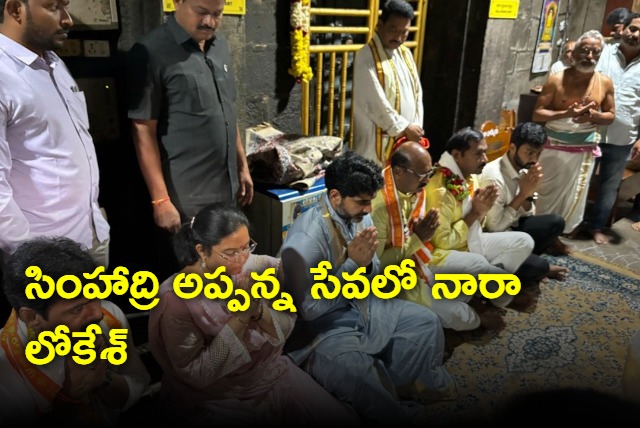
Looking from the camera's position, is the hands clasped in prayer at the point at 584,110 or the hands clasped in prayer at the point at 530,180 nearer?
the hands clasped in prayer at the point at 530,180

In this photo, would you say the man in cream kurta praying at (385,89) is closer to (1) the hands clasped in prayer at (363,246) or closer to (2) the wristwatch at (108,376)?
(1) the hands clasped in prayer at (363,246)

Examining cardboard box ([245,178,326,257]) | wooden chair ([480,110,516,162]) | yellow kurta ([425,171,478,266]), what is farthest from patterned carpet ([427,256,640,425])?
wooden chair ([480,110,516,162])

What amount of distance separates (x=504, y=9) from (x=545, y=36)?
4.45 ft

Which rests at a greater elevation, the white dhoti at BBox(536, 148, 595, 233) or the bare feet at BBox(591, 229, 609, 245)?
the white dhoti at BBox(536, 148, 595, 233)

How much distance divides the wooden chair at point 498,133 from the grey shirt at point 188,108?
9.94 ft

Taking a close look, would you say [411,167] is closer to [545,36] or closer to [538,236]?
[538,236]

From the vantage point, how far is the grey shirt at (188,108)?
2182 millimetres

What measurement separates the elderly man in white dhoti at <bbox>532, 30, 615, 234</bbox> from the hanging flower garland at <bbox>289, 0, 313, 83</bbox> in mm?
1946

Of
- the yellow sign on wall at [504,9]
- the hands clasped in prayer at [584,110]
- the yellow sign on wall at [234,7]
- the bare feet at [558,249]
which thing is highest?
the yellow sign on wall at [504,9]

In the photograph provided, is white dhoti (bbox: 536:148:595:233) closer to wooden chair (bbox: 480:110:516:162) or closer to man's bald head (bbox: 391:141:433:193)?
wooden chair (bbox: 480:110:516:162)

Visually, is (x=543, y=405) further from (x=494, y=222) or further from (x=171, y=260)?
(x=494, y=222)

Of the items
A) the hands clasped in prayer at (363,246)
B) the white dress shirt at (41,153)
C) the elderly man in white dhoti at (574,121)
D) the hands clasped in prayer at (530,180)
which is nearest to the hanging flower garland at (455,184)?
the hands clasped in prayer at (530,180)

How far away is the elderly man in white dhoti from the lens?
385 cm

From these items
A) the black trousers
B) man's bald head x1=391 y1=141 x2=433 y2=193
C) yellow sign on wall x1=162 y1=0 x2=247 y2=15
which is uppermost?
yellow sign on wall x1=162 y1=0 x2=247 y2=15
